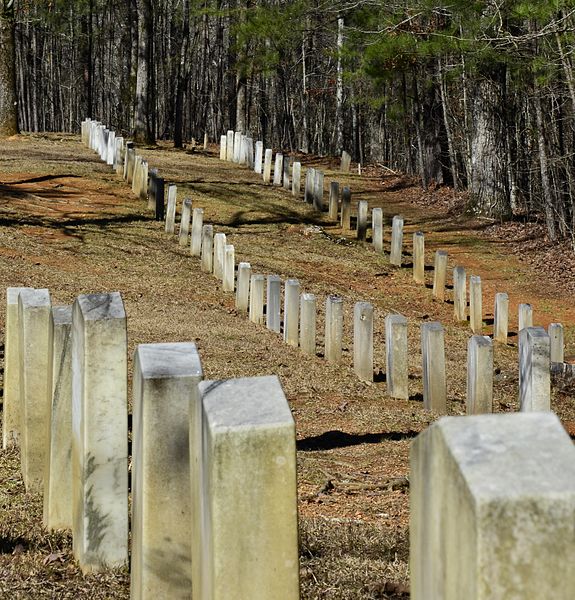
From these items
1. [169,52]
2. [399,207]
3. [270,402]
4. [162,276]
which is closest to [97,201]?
[162,276]

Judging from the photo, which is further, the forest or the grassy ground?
the forest

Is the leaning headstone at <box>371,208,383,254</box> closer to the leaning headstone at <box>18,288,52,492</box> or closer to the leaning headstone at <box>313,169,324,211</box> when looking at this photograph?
the leaning headstone at <box>313,169,324,211</box>

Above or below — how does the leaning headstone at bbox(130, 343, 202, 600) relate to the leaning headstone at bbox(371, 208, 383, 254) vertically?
above

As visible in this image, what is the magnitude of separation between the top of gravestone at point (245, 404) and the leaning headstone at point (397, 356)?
23.9 feet

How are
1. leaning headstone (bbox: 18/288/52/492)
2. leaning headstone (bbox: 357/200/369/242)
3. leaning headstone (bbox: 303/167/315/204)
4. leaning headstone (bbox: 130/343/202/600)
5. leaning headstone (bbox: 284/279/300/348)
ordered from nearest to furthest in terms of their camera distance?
leaning headstone (bbox: 130/343/202/600) → leaning headstone (bbox: 18/288/52/492) → leaning headstone (bbox: 284/279/300/348) → leaning headstone (bbox: 357/200/369/242) → leaning headstone (bbox: 303/167/315/204)

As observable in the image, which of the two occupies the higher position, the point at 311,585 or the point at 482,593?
the point at 482,593

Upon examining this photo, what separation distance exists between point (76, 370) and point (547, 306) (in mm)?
14603

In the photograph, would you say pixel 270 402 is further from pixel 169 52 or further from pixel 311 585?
pixel 169 52

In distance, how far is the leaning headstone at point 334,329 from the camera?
11.3m

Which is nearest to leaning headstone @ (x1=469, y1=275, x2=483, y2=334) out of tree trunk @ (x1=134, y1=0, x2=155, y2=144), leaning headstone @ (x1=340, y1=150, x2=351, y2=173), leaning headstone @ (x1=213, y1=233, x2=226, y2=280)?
leaning headstone @ (x1=213, y1=233, x2=226, y2=280)

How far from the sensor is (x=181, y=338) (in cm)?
1192

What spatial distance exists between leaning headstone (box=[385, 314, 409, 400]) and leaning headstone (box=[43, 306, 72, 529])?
17.6 ft

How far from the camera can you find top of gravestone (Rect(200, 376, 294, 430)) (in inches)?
93.4

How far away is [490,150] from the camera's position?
2628cm
